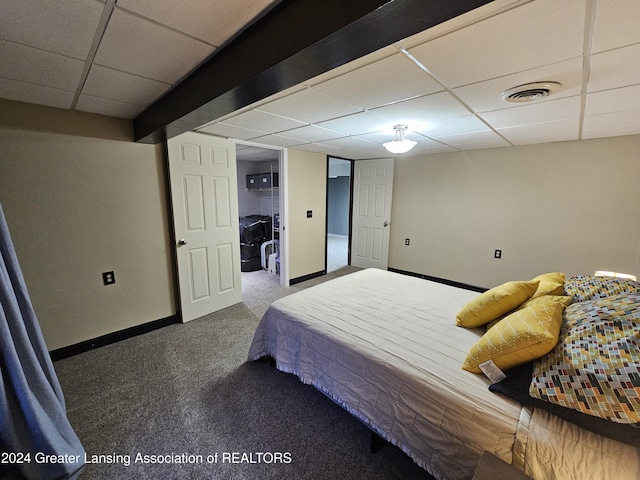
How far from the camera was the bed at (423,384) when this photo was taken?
37.0 inches

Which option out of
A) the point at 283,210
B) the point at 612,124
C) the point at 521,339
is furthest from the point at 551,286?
the point at 283,210

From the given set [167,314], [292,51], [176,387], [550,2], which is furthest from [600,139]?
[167,314]

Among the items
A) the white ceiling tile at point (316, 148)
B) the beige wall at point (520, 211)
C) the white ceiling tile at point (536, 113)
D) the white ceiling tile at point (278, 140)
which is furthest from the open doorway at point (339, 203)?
the white ceiling tile at point (536, 113)

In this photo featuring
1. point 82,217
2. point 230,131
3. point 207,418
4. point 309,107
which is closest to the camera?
point 207,418

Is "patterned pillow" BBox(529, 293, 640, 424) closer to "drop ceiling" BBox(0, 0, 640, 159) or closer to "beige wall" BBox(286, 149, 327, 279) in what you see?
"drop ceiling" BBox(0, 0, 640, 159)

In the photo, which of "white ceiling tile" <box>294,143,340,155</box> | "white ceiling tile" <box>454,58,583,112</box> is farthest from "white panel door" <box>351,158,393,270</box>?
"white ceiling tile" <box>454,58,583,112</box>

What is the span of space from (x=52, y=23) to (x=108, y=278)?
204 centimetres

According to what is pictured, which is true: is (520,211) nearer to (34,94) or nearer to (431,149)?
(431,149)

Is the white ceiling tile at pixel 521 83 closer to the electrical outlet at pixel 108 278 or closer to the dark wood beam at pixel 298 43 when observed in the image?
the dark wood beam at pixel 298 43

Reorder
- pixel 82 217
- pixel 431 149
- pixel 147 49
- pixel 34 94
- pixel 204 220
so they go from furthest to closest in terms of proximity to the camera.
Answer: pixel 431 149 < pixel 204 220 < pixel 82 217 < pixel 34 94 < pixel 147 49

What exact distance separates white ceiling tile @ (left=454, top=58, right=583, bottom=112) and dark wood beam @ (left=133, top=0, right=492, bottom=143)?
3.23 feet

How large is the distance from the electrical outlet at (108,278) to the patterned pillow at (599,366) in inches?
123

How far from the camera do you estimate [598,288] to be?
1.52 metres

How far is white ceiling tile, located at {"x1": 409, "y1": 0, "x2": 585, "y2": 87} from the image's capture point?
0.97 meters
